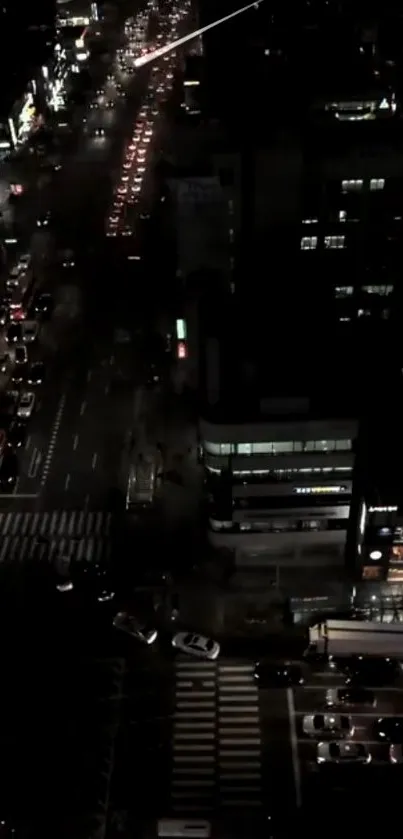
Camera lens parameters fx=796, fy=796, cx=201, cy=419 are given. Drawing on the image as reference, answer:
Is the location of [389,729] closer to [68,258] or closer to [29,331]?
[29,331]

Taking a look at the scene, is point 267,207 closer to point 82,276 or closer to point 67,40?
point 82,276

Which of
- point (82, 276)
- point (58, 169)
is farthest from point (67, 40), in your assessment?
point (82, 276)

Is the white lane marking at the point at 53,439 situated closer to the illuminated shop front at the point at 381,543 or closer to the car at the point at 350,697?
the illuminated shop front at the point at 381,543

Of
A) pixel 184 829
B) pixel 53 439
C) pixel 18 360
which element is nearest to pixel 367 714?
pixel 184 829

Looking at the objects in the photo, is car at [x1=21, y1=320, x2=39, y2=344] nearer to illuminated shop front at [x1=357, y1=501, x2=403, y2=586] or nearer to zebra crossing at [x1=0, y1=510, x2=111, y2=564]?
zebra crossing at [x1=0, y1=510, x2=111, y2=564]

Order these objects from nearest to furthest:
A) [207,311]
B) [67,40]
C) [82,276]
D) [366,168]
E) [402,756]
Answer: [402,756]
[207,311]
[366,168]
[82,276]
[67,40]

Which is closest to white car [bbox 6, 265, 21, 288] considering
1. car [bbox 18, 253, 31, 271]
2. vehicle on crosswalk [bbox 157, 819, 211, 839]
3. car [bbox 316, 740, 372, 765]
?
car [bbox 18, 253, 31, 271]

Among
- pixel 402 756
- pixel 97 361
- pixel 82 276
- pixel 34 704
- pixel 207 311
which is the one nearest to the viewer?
pixel 402 756
